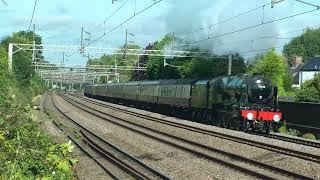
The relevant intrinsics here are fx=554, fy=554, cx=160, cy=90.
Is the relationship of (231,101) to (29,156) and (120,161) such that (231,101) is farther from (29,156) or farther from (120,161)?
(29,156)

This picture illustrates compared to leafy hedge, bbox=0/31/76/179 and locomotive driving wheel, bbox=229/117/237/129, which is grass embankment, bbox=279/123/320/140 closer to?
locomotive driving wheel, bbox=229/117/237/129

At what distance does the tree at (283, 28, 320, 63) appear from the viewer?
160000 millimetres

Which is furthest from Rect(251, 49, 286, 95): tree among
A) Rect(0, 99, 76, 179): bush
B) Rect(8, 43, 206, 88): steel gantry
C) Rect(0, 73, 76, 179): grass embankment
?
Rect(0, 99, 76, 179): bush

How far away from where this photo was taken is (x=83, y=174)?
15344 mm

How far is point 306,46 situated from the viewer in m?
164

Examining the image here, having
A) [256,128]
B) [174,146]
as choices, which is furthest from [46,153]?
[256,128]

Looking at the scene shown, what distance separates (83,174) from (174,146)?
21.4 ft

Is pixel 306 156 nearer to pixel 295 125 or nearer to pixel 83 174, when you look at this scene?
pixel 83 174

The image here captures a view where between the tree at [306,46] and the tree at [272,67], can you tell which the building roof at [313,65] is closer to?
the tree at [272,67]

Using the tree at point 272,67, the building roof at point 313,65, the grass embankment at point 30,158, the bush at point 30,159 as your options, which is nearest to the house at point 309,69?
the building roof at point 313,65

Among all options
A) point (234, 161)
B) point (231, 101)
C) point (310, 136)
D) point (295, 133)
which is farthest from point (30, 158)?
point (295, 133)

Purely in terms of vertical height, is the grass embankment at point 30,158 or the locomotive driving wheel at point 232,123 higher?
the grass embankment at point 30,158

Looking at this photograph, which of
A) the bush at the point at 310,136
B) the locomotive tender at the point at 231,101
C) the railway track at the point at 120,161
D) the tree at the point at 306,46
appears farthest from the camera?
the tree at the point at 306,46

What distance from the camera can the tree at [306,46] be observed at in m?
160
